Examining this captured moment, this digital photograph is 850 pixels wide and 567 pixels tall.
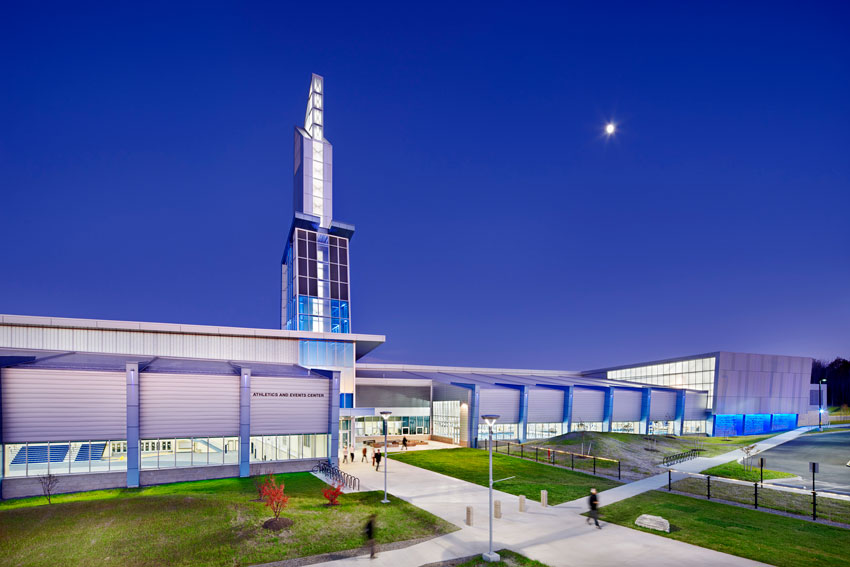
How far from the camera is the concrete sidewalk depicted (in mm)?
18156

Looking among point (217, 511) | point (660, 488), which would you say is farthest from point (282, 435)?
point (660, 488)

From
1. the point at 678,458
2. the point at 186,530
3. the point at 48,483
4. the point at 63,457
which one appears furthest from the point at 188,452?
the point at 678,458

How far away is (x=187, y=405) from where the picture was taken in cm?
3419

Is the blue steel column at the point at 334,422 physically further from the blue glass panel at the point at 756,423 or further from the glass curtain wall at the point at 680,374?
the blue glass panel at the point at 756,423

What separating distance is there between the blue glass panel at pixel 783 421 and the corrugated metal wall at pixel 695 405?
15.5 meters

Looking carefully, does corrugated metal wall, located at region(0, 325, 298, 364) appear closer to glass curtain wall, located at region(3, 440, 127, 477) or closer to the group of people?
the group of people

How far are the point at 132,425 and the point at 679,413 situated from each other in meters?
70.2

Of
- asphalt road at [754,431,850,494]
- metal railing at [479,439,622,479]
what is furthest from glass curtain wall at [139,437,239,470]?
asphalt road at [754,431,850,494]

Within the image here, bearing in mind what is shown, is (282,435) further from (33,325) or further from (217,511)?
(33,325)

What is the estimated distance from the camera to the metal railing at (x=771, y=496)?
2516 cm

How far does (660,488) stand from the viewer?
31109 millimetres

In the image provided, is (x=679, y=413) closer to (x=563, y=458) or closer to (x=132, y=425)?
(x=563, y=458)

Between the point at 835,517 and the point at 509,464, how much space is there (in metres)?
21.6

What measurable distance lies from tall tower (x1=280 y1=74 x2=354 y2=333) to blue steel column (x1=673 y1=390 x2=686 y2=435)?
50486 millimetres
